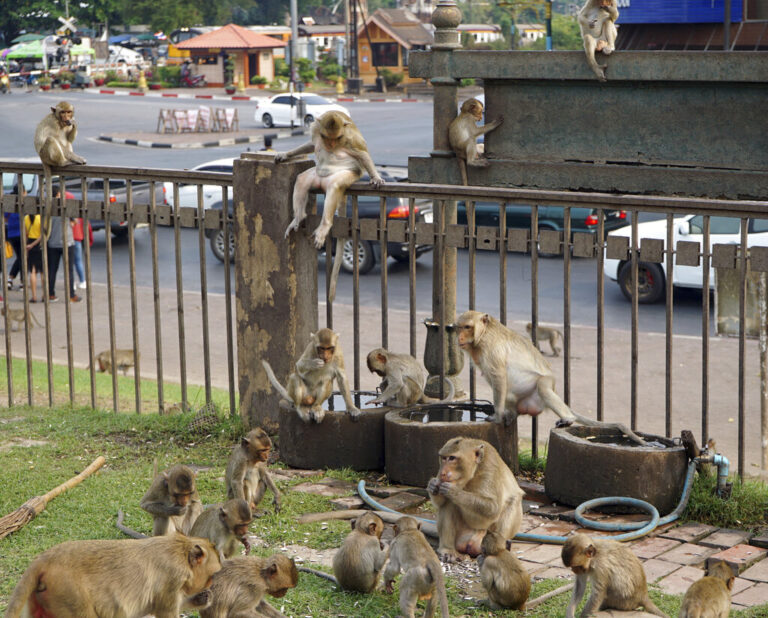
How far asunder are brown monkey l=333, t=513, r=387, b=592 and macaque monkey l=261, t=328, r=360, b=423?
169 cm

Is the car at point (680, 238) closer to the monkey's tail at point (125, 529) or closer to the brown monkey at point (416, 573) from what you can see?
the monkey's tail at point (125, 529)

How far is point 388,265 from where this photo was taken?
69.2 ft

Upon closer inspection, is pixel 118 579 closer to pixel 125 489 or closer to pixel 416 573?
pixel 416 573

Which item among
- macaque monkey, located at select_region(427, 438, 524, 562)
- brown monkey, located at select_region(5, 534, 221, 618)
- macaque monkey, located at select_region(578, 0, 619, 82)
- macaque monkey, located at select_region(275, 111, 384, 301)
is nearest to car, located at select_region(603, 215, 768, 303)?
macaque monkey, located at select_region(578, 0, 619, 82)

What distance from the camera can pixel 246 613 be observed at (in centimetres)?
442

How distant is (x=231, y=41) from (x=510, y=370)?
53525mm

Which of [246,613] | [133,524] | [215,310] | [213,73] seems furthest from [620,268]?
[213,73]

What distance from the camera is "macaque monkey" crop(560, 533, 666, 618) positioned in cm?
461

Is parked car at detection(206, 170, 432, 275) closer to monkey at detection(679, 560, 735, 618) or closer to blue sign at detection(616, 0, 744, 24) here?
blue sign at detection(616, 0, 744, 24)

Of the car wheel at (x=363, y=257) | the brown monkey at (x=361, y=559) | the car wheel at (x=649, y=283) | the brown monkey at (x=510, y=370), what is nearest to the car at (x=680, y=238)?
the car wheel at (x=649, y=283)

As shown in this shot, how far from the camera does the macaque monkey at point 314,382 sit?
6594 mm

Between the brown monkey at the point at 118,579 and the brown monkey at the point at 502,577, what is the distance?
1.16 m

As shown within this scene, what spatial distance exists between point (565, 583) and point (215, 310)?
1190 centimetres

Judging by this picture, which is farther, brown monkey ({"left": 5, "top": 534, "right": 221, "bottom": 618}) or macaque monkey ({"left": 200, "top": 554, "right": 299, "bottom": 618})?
macaque monkey ({"left": 200, "top": 554, "right": 299, "bottom": 618})
